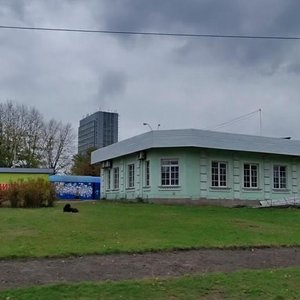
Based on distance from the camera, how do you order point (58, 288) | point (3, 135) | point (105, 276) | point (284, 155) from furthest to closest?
point (3, 135) < point (284, 155) < point (105, 276) < point (58, 288)

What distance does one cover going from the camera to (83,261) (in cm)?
1016

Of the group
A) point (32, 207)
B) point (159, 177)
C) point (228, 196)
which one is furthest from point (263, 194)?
point (32, 207)

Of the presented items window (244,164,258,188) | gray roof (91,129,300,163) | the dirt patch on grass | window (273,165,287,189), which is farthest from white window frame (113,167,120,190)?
the dirt patch on grass

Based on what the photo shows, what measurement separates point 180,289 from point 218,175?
2424 centimetres

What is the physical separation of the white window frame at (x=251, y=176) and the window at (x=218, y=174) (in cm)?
169

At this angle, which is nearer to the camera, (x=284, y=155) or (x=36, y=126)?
(x=284, y=155)

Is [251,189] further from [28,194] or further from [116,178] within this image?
[28,194]

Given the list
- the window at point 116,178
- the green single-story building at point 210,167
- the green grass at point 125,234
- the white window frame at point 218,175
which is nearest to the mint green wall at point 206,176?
the green single-story building at point 210,167

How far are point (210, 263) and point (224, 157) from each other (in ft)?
71.7

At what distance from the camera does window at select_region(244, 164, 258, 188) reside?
32.8 m

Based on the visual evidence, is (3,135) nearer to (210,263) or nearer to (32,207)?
(32,207)

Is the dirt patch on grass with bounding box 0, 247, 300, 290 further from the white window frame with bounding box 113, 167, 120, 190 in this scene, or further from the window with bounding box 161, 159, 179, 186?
the white window frame with bounding box 113, 167, 120, 190

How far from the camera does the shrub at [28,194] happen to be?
2608 cm

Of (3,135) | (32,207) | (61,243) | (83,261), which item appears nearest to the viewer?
(83,261)
